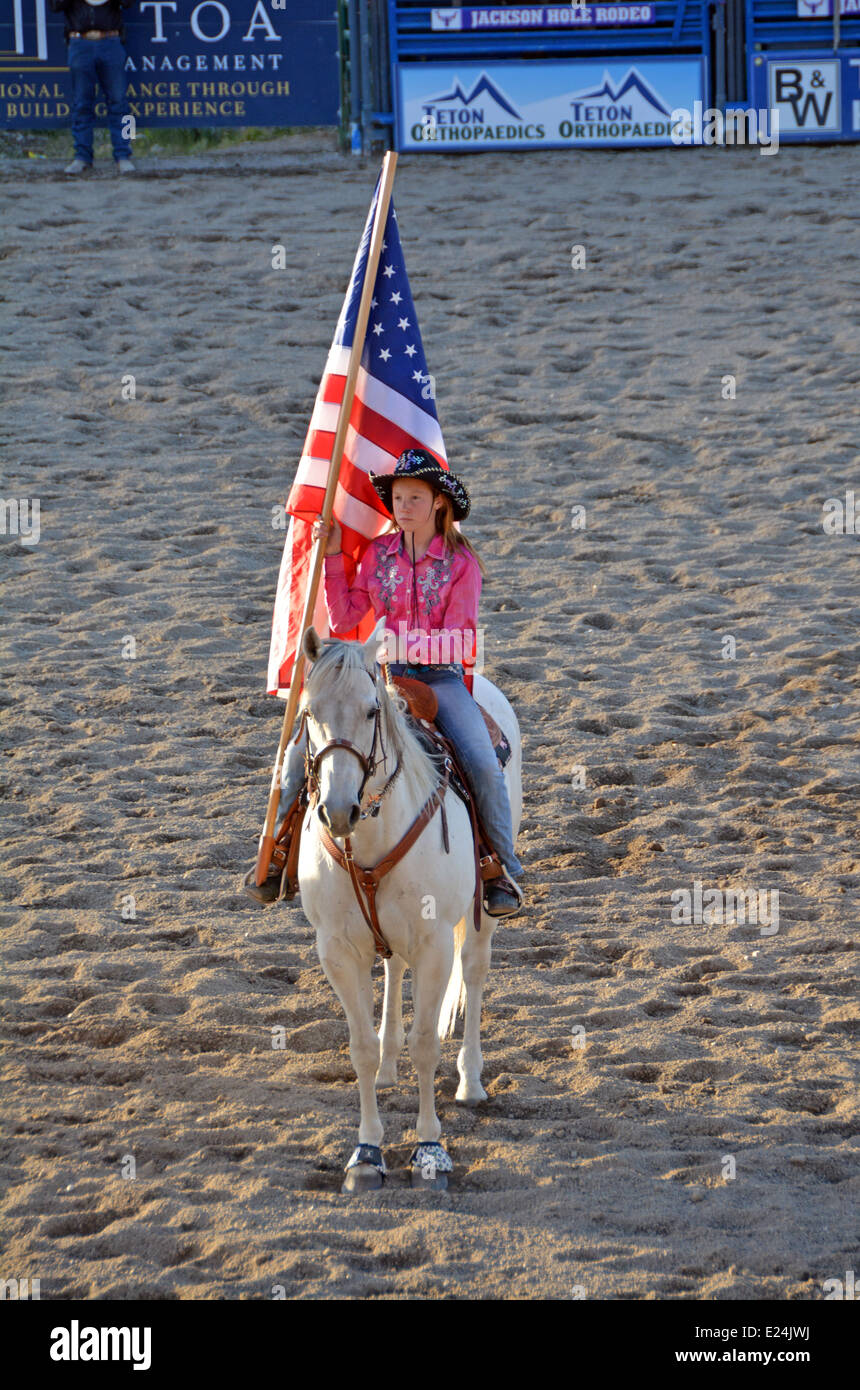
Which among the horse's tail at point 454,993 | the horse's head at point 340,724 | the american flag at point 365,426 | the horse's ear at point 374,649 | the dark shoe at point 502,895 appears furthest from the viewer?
the horse's tail at point 454,993

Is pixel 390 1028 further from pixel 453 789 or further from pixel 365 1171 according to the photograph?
pixel 453 789

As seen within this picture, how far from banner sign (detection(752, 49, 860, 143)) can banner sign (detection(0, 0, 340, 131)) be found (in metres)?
4.88

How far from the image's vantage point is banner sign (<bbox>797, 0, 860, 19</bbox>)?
15.9 meters

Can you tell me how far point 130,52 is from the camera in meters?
15.6

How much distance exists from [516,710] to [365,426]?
3.71 metres

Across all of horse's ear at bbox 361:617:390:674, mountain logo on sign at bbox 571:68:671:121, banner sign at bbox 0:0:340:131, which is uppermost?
→ banner sign at bbox 0:0:340:131

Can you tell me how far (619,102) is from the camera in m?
16.1

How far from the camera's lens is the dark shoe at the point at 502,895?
4953 mm

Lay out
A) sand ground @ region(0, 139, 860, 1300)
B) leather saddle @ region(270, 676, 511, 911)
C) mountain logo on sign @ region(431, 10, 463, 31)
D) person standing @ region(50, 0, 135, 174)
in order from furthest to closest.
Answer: mountain logo on sign @ region(431, 10, 463, 31)
person standing @ region(50, 0, 135, 174)
leather saddle @ region(270, 676, 511, 911)
sand ground @ region(0, 139, 860, 1300)

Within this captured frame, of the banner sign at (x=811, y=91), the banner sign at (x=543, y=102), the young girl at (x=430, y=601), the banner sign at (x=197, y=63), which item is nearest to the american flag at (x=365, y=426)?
the young girl at (x=430, y=601)

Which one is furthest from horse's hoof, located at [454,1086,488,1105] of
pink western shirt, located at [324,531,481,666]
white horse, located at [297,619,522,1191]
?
pink western shirt, located at [324,531,481,666]

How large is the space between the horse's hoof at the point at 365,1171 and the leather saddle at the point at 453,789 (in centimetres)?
90

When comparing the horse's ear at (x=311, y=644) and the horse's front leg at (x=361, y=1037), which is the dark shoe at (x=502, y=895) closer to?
the horse's front leg at (x=361, y=1037)

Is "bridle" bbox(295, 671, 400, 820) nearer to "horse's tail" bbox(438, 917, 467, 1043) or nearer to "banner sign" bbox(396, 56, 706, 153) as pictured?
"horse's tail" bbox(438, 917, 467, 1043)
